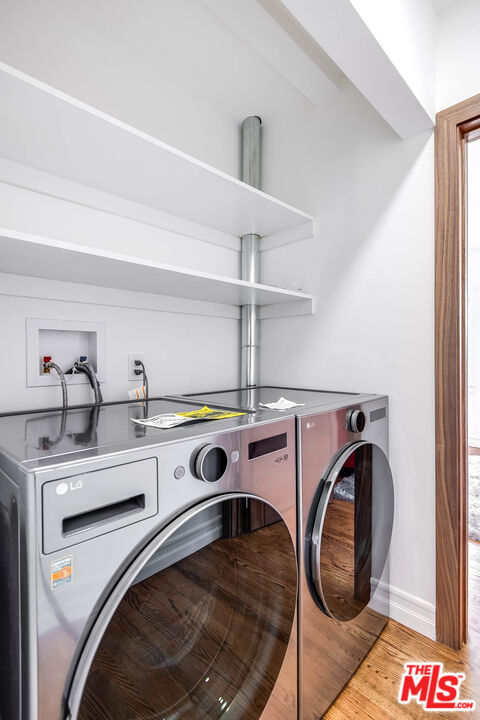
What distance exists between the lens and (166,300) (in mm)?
1688

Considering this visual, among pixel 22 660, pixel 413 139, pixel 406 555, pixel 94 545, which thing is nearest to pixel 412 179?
pixel 413 139

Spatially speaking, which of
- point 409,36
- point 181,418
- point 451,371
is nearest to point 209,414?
point 181,418

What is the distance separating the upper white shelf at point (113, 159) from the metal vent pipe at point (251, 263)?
0.23 metres

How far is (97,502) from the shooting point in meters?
0.62

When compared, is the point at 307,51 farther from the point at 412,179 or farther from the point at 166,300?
the point at 166,300

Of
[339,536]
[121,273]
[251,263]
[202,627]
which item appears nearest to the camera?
[202,627]

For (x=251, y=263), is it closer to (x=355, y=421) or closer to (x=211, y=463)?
(x=355, y=421)

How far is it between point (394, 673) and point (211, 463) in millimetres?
1157

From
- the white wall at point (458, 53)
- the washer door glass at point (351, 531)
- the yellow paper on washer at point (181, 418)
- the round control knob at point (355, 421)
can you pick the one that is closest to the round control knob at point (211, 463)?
the yellow paper on washer at point (181, 418)

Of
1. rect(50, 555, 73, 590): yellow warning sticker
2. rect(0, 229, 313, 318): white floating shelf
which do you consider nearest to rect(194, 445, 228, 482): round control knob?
rect(50, 555, 73, 590): yellow warning sticker

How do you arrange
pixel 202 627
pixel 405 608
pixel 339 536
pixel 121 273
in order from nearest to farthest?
pixel 202 627 < pixel 339 536 < pixel 121 273 < pixel 405 608

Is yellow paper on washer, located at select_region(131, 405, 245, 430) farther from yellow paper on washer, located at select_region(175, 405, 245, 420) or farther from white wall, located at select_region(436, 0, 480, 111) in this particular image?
white wall, located at select_region(436, 0, 480, 111)

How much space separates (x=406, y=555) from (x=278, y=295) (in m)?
1.23

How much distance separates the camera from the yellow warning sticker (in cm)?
56
